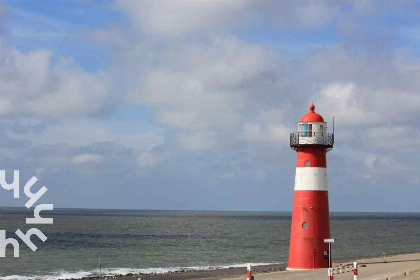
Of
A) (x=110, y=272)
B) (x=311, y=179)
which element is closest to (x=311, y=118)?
(x=311, y=179)

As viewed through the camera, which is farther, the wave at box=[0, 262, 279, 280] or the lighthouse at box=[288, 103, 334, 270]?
the wave at box=[0, 262, 279, 280]

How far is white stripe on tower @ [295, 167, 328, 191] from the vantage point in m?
31.6

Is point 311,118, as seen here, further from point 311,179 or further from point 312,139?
point 311,179

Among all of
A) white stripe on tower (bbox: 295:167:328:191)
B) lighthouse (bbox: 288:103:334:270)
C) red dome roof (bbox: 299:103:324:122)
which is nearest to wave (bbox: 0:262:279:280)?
lighthouse (bbox: 288:103:334:270)

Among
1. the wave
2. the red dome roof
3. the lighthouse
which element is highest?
the red dome roof

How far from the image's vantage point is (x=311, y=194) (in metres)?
31.7

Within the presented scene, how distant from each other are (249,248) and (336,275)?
38.1m

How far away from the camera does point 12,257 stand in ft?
188

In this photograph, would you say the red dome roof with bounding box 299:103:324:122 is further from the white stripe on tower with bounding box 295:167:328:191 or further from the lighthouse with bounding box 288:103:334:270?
the white stripe on tower with bounding box 295:167:328:191

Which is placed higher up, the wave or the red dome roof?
the red dome roof

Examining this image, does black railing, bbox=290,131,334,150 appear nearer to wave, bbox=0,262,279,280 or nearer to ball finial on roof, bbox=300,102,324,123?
ball finial on roof, bbox=300,102,324,123

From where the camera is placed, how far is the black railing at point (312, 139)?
31672 millimetres

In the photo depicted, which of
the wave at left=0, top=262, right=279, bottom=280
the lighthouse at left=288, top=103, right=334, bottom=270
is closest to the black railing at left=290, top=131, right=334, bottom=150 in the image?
the lighthouse at left=288, top=103, right=334, bottom=270

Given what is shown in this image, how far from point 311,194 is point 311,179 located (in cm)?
75
